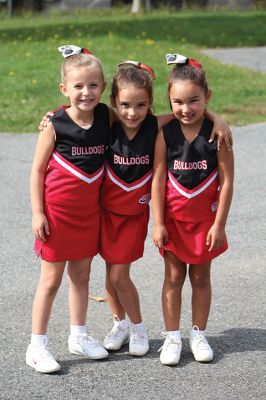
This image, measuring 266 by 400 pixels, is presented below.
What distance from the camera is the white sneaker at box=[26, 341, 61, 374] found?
12.9 ft

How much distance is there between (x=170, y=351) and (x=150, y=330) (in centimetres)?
40

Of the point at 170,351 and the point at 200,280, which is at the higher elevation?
the point at 200,280

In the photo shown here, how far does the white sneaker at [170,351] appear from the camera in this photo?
402 centimetres

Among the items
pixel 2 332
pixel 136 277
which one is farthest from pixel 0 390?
pixel 136 277

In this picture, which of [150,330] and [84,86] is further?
[150,330]

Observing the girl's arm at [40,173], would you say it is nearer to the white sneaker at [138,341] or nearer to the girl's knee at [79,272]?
the girl's knee at [79,272]

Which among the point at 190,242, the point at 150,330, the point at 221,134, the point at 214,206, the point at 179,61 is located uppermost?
the point at 179,61

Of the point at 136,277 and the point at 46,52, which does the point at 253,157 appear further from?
the point at 46,52

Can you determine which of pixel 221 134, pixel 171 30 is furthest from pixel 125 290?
A: pixel 171 30

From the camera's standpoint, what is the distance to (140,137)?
3990 mm

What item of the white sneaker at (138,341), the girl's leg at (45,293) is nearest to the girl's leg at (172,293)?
the white sneaker at (138,341)

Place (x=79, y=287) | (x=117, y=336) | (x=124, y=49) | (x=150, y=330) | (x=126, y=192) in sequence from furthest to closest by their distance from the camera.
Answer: (x=124, y=49) → (x=150, y=330) → (x=117, y=336) → (x=79, y=287) → (x=126, y=192)

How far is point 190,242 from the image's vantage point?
405 cm

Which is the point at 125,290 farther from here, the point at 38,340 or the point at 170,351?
the point at 38,340
